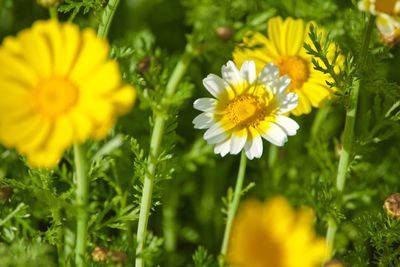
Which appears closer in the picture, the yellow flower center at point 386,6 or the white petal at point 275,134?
the yellow flower center at point 386,6

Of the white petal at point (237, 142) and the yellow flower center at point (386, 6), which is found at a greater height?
the yellow flower center at point (386, 6)

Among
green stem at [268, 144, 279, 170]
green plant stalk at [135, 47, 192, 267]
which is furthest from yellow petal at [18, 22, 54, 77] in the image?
green stem at [268, 144, 279, 170]

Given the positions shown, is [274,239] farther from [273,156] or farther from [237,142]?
[273,156]

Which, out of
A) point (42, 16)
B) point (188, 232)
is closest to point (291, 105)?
point (188, 232)

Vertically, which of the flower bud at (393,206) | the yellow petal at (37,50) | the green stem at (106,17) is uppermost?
the green stem at (106,17)

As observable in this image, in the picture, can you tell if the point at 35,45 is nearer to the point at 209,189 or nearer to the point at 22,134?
the point at 22,134

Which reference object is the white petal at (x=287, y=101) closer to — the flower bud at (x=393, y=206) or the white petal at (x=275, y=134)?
the white petal at (x=275, y=134)

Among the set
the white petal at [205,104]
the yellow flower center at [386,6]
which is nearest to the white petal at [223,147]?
the white petal at [205,104]

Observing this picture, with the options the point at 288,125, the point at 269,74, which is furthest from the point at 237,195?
the point at 269,74
